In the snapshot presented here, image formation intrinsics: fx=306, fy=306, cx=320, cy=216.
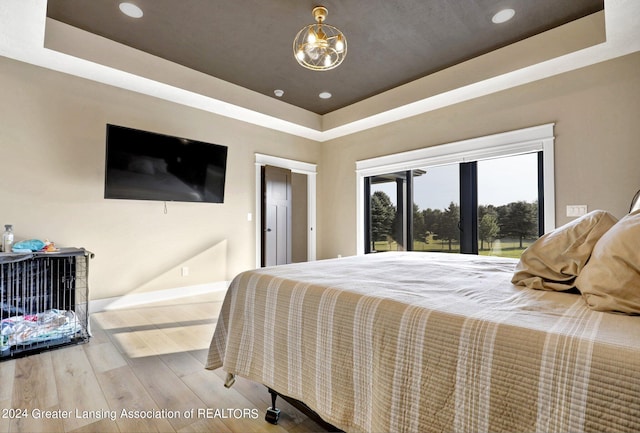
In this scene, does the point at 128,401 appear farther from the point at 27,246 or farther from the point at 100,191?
the point at 100,191

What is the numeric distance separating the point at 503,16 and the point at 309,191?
3.75 m

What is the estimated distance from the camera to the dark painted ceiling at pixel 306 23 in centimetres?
269

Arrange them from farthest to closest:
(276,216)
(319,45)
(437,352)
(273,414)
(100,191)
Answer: (276,216) → (100,191) → (319,45) → (273,414) → (437,352)

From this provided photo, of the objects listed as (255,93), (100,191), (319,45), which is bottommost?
(100,191)

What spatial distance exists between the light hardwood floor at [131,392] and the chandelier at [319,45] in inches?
104

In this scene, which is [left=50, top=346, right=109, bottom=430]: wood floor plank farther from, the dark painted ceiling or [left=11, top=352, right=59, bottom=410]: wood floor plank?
the dark painted ceiling

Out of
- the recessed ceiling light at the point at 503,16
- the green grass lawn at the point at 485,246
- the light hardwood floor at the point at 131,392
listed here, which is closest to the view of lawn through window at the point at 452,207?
the green grass lawn at the point at 485,246

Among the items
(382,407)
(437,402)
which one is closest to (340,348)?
(382,407)

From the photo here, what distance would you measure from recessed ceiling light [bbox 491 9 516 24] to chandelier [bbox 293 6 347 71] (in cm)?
141

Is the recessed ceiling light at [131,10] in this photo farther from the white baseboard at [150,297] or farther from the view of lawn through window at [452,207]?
the view of lawn through window at [452,207]

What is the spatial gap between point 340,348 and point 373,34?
10.1 feet

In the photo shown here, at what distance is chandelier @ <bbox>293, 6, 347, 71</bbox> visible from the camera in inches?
105

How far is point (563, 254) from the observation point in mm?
1264

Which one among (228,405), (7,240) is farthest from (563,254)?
(7,240)
